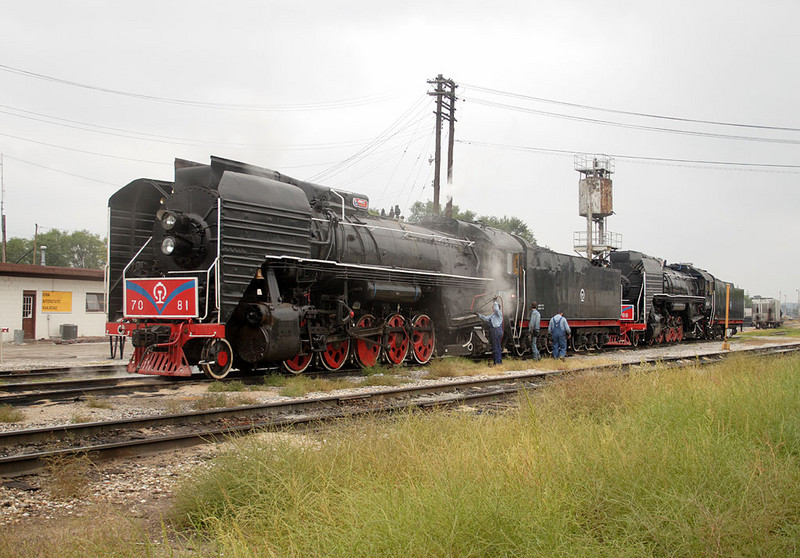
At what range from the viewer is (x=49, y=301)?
26.6 meters

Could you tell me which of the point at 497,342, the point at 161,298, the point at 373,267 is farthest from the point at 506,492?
the point at 497,342

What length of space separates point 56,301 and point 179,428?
77.0 ft

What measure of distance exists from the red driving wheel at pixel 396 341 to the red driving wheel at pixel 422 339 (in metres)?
0.30

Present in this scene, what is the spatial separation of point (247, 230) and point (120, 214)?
302 cm

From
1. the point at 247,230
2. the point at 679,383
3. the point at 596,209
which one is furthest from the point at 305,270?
the point at 596,209

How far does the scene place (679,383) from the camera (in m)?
8.02

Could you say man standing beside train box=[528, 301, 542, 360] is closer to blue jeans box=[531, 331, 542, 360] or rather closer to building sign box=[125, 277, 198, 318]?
blue jeans box=[531, 331, 542, 360]

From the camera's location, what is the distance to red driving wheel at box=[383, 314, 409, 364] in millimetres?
13688

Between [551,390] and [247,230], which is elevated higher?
[247,230]

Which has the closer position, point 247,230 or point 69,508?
point 69,508

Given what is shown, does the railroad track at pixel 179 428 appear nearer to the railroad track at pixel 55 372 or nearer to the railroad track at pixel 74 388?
the railroad track at pixel 74 388

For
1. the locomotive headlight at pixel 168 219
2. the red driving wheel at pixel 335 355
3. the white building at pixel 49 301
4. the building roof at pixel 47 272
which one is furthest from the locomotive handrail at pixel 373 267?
the building roof at pixel 47 272

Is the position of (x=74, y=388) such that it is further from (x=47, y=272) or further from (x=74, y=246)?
(x=74, y=246)

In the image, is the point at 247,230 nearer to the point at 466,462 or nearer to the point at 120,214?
the point at 120,214
